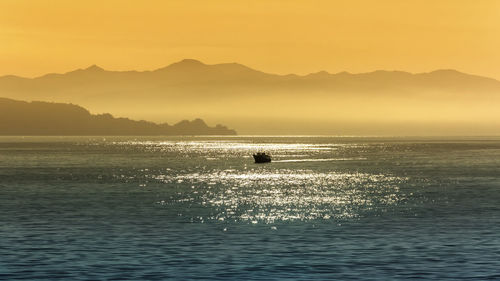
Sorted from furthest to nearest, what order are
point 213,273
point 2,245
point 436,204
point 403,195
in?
1. point 403,195
2. point 436,204
3. point 2,245
4. point 213,273

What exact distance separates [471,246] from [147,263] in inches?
Result: 875

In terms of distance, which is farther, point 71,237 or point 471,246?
point 71,237

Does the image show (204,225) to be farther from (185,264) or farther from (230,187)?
(230,187)

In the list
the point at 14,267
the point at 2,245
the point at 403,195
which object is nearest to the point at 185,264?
the point at 14,267

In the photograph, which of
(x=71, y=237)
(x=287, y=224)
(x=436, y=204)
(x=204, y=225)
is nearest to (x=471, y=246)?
(x=287, y=224)

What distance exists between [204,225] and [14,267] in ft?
79.5

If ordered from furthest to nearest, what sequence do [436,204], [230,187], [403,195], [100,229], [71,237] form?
[230,187] → [403,195] → [436,204] → [100,229] → [71,237]

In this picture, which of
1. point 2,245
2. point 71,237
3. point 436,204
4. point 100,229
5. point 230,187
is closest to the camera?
point 2,245

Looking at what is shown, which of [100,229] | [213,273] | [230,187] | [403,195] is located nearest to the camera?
[213,273]

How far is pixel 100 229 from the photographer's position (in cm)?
6812

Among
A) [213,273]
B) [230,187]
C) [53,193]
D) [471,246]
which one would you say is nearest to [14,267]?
[213,273]

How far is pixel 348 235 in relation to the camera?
64000 millimetres

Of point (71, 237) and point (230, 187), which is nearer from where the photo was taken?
point (71, 237)

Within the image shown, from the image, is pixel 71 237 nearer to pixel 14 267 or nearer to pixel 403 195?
pixel 14 267
